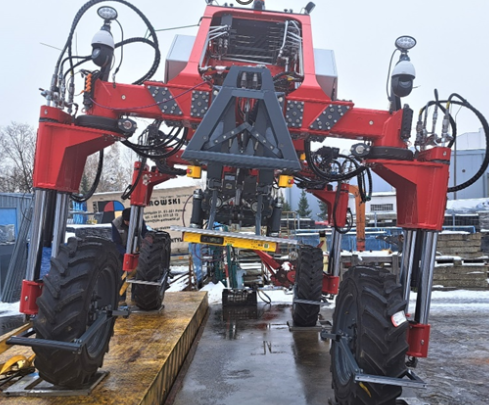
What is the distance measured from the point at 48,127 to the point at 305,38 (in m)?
3.29

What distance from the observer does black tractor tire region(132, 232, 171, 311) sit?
7.52 meters

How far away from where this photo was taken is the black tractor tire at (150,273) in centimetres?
752

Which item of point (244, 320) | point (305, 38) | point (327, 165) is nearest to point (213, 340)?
point (244, 320)

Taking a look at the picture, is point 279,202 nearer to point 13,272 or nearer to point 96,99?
point 96,99

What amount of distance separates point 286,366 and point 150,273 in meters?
2.74

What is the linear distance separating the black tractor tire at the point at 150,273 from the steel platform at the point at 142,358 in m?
0.20

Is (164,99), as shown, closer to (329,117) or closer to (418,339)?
(329,117)

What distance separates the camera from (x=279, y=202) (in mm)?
6906

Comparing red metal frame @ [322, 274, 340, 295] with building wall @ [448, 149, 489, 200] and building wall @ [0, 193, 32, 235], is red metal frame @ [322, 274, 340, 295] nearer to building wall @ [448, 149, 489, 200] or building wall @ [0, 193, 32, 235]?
building wall @ [0, 193, 32, 235]

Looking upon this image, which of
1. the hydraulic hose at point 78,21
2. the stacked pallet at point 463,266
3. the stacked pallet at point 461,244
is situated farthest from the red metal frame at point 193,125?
the stacked pallet at point 461,244

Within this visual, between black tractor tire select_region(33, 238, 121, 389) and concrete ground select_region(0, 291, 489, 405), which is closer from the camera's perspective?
black tractor tire select_region(33, 238, 121, 389)

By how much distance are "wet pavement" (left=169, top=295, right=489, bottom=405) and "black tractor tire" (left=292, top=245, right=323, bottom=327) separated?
10.9 inches

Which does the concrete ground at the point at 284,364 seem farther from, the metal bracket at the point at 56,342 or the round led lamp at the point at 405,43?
the round led lamp at the point at 405,43

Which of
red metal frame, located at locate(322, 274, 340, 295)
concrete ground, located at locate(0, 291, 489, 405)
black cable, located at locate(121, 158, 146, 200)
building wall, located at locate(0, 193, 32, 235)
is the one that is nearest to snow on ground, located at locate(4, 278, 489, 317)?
concrete ground, located at locate(0, 291, 489, 405)
